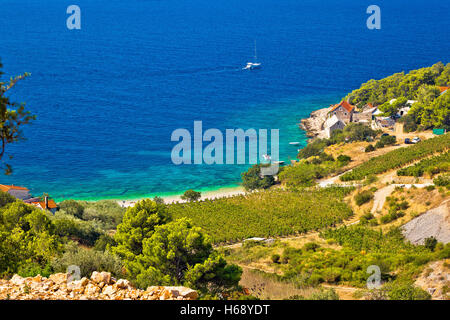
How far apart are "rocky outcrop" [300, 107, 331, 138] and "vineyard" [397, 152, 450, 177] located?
3358cm

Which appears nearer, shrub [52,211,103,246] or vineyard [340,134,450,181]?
shrub [52,211,103,246]

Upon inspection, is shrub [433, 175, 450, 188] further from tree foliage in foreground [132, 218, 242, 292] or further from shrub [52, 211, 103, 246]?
shrub [52, 211, 103, 246]

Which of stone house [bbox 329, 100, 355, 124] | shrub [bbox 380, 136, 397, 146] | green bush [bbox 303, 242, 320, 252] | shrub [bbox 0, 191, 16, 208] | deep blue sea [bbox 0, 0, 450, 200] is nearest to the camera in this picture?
green bush [bbox 303, 242, 320, 252]

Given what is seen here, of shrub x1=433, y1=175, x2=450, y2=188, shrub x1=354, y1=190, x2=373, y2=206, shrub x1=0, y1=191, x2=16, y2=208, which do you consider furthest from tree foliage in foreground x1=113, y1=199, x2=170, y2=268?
shrub x1=433, y1=175, x2=450, y2=188

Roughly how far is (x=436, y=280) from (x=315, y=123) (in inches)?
2672

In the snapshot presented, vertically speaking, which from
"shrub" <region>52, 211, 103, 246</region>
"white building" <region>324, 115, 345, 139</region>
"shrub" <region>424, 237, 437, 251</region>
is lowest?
"shrub" <region>424, 237, 437, 251</region>

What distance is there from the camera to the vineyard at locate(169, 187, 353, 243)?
3944cm

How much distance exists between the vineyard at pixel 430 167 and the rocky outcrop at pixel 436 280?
858 inches

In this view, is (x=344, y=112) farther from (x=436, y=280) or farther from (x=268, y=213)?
(x=436, y=280)

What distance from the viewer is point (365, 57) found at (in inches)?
5748

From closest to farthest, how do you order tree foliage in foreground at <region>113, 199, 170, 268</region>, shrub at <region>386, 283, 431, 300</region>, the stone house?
shrub at <region>386, 283, 431, 300</region>, tree foliage in foreground at <region>113, 199, 170, 268</region>, the stone house

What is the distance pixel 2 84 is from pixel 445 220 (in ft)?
92.3
